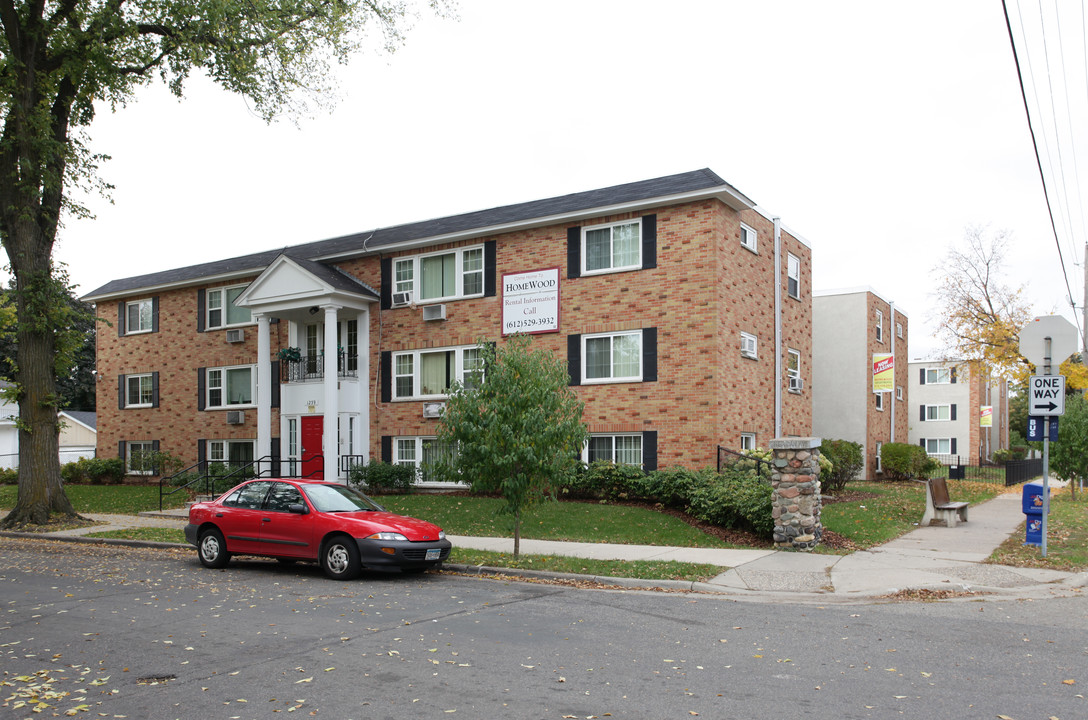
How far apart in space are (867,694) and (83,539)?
1532cm

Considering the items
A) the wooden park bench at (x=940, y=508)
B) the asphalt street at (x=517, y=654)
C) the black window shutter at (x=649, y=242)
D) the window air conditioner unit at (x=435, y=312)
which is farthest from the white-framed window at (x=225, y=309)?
the wooden park bench at (x=940, y=508)

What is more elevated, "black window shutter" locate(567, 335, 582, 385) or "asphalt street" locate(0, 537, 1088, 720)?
"black window shutter" locate(567, 335, 582, 385)

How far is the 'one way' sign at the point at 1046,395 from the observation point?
11508 millimetres

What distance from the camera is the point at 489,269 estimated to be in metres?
22.6

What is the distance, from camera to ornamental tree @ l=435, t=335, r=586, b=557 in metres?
12.2

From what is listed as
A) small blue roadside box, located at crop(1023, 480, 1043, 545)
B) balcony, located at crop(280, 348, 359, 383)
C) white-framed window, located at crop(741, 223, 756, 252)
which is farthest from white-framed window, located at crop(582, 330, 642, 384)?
small blue roadside box, located at crop(1023, 480, 1043, 545)

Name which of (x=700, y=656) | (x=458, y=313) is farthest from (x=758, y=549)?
(x=458, y=313)

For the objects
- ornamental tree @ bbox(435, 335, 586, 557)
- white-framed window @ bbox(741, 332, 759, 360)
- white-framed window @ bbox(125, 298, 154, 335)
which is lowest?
ornamental tree @ bbox(435, 335, 586, 557)

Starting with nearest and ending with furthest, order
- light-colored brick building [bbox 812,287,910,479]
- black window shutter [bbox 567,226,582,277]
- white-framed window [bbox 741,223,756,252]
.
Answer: black window shutter [bbox 567,226,582,277]
white-framed window [bbox 741,223,756,252]
light-colored brick building [bbox 812,287,910,479]

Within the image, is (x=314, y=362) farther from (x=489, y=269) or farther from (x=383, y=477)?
(x=489, y=269)

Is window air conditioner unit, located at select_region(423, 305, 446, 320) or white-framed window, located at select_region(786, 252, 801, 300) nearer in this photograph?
window air conditioner unit, located at select_region(423, 305, 446, 320)

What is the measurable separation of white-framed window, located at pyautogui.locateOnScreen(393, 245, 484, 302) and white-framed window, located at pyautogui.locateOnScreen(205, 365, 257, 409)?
269 inches

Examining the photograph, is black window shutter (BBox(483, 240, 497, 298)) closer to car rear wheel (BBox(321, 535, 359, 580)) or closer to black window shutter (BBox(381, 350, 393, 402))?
black window shutter (BBox(381, 350, 393, 402))

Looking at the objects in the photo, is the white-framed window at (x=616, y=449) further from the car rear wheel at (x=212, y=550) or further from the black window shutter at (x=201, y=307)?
the black window shutter at (x=201, y=307)
